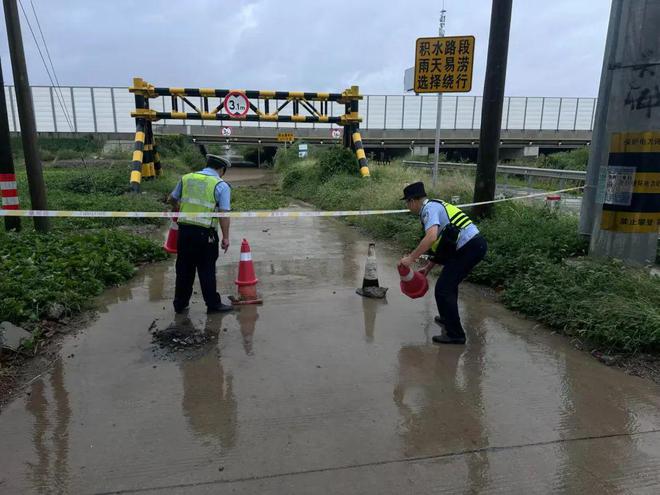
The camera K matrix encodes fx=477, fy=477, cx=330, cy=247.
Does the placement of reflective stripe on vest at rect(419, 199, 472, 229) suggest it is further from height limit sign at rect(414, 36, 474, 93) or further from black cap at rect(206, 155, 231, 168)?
height limit sign at rect(414, 36, 474, 93)

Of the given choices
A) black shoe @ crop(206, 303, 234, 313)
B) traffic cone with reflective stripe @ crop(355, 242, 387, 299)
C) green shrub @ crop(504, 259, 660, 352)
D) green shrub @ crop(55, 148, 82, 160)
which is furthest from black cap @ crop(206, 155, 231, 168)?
green shrub @ crop(55, 148, 82, 160)

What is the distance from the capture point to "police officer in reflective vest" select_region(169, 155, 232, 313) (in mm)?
4711

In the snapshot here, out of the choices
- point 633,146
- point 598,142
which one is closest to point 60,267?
point 633,146

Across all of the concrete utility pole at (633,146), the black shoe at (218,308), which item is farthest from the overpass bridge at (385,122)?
the concrete utility pole at (633,146)

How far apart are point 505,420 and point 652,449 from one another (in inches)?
32.2

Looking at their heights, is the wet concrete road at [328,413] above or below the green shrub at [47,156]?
below

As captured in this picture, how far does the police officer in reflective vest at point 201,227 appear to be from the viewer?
471 centimetres

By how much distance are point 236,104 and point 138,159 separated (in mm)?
3336

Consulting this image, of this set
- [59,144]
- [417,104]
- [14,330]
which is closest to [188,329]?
[14,330]

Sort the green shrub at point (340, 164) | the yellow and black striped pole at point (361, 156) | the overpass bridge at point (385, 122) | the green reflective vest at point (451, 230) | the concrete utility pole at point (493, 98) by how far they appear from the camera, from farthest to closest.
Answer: the overpass bridge at point (385, 122) → the green shrub at point (340, 164) → the yellow and black striped pole at point (361, 156) → the concrete utility pole at point (493, 98) → the green reflective vest at point (451, 230)

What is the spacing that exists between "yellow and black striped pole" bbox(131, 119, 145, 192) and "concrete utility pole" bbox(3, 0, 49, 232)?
535cm

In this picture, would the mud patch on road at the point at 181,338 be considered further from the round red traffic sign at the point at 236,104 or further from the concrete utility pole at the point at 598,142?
A: the round red traffic sign at the point at 236,104

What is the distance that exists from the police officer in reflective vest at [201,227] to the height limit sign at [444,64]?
574 cm

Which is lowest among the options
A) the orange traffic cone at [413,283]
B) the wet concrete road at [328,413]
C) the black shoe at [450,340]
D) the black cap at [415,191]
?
the wet concrete road at [328,413]
